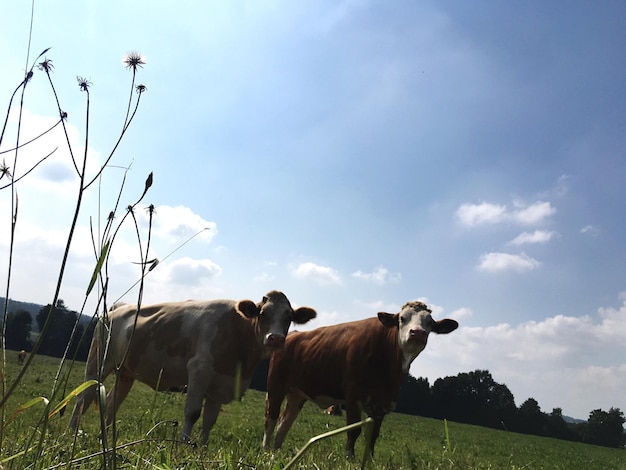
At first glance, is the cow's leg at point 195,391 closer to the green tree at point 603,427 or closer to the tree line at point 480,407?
the green tree at point 603,427

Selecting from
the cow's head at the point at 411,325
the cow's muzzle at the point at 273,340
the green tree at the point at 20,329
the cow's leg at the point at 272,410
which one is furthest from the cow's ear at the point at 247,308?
the green tree at the point at 20,329

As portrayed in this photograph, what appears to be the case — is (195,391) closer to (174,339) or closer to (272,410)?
(174,339)

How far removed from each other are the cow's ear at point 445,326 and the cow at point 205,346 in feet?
11.1

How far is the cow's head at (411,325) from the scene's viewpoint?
25.7 feet

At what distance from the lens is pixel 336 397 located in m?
8.75

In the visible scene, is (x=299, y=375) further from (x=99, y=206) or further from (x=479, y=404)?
(x=479, y=404)

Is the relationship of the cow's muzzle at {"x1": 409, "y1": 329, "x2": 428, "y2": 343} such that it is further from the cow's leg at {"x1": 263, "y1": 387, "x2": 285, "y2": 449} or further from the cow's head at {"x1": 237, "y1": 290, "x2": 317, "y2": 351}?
the cow's leg at {"x1": 263, "y1": 387, "x2": 285, "y2": 449}

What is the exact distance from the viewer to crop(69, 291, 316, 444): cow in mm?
7016

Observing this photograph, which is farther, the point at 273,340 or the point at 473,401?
the point at 473,401

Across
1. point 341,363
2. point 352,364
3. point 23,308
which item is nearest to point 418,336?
point 352,364

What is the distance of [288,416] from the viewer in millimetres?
9578

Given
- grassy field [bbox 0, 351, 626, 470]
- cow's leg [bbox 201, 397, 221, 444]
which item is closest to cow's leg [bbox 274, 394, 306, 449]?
grassy field [bbox 0, 351, 626, 470]

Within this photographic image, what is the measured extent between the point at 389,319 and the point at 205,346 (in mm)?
3345

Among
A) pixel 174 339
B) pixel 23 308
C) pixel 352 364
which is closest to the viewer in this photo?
pixel 174 339
